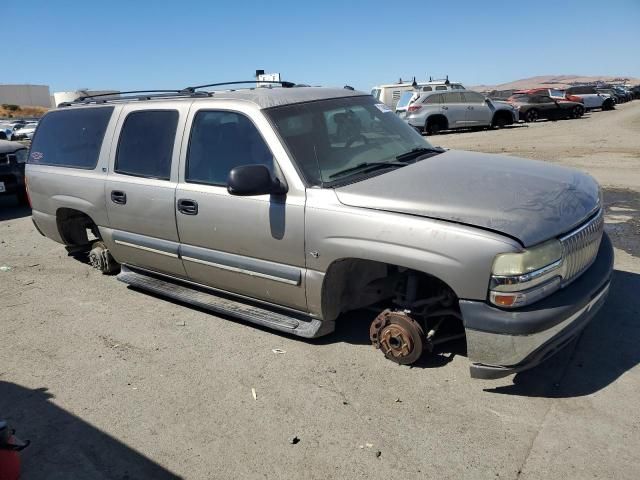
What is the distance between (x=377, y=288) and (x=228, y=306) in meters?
1.28

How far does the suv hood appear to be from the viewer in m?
2.91

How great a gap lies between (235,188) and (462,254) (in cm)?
151

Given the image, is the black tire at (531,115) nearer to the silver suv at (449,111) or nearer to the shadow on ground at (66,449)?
the silver suv at (449,111)

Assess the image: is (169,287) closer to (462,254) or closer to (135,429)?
(135,429)

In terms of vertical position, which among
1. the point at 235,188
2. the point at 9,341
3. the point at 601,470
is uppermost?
the point at 235,188

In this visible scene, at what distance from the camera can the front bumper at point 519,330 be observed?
2.81 metres

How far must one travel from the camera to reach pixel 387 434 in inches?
114

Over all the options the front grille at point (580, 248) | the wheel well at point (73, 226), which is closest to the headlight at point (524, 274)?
the front grille at point (580, 248)

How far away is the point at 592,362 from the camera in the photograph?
3.45 metres

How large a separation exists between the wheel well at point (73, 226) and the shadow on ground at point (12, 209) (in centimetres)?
462

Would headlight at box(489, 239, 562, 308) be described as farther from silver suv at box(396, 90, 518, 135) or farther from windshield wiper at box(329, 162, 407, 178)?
silver suv at box(396, 90, 518, 135)

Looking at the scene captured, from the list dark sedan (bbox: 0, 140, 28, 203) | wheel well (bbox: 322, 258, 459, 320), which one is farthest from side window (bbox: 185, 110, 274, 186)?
dark sedan (bbox: 0, 140, 28, 203)

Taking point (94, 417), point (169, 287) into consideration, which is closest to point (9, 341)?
point (169, 287)

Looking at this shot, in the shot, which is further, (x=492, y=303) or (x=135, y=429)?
(x=135, y=429)
